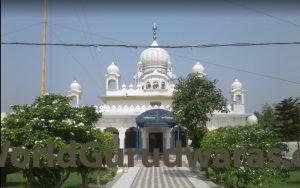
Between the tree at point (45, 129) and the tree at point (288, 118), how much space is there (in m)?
13.0

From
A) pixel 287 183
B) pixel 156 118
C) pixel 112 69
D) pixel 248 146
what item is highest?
pixel 112 69

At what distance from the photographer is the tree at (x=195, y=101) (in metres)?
19.6

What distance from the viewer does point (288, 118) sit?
21.7m

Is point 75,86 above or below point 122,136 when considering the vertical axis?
above

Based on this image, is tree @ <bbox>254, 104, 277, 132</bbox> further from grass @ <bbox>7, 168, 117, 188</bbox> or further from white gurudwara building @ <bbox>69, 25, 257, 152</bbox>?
grass @ <bbox>7, 168, 117, 188</bbox>

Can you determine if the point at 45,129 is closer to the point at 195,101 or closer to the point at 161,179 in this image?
the point at 161,179

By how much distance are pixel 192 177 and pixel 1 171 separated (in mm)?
8746

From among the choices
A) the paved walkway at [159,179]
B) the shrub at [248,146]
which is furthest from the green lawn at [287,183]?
the paved walkway at [159,179]

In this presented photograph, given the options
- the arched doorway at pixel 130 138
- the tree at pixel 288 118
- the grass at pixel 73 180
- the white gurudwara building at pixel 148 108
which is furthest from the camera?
the arched doorway at pixel 130 138

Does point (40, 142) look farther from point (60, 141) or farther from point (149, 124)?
point (149, 124)

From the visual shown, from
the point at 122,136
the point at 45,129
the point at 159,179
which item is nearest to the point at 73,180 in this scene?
the point at 159,179

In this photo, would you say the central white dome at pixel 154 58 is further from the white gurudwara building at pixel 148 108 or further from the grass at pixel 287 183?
the grass at pixel 287 183

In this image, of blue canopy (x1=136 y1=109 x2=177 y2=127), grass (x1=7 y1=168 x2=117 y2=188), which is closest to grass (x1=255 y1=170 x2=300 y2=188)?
grass (x1=7 y1=168 x2=117 y2=188)

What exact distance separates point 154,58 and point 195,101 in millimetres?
17972
